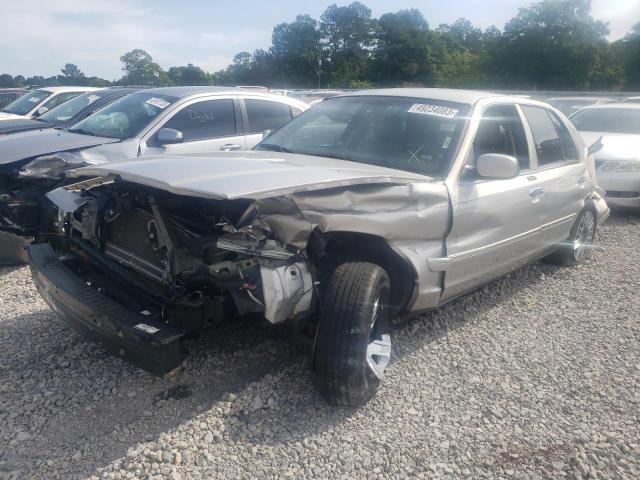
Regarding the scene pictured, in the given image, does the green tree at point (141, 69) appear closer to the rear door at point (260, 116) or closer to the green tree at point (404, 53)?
the green tree at point (404, 53)

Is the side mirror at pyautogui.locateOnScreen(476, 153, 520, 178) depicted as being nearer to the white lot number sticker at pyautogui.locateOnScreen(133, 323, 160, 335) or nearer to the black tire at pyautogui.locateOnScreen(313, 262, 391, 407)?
the black tire at pyautogui.locateOnScreen(313, 262, 391, 407)

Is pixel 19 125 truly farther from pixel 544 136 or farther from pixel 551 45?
pixel 551 45

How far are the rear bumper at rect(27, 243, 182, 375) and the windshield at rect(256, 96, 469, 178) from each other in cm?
179

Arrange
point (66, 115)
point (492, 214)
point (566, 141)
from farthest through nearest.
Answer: point (66, 115), point (566, 141), point (492, 214)

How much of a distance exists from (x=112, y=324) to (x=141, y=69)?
145ft

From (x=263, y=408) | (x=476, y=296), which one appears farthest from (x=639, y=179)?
(x=263, y=408)

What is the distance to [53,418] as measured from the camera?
9.30ft

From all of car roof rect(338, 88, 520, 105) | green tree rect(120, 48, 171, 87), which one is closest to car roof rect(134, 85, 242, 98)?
car roof rect(338, 88, 520, 105)

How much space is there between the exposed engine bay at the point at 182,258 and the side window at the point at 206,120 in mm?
2927

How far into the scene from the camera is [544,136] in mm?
4824

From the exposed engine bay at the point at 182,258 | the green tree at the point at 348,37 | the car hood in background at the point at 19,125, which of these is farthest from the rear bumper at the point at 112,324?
→ the green tree at the point at 348,37

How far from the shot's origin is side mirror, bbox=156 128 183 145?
5.98 meters

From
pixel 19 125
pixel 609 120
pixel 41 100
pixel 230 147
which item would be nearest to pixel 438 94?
pixel 230 147

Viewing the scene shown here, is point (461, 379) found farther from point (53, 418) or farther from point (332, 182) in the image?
point (53, 418)
